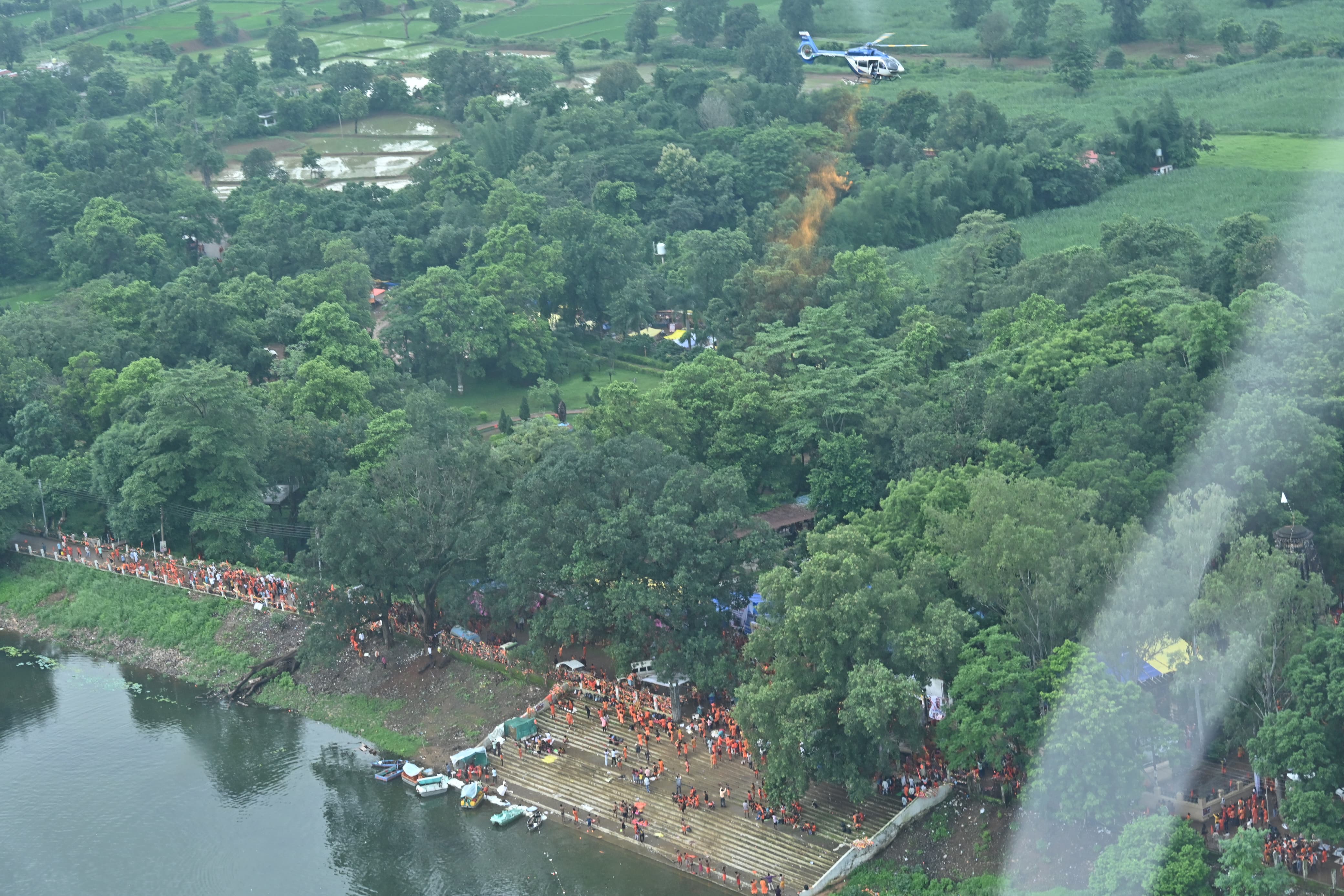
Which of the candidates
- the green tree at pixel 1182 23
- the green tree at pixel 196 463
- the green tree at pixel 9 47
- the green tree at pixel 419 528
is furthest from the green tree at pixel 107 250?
the green tree at pixel 1182 23

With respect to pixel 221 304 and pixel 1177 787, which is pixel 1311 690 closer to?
pixel 1177 787

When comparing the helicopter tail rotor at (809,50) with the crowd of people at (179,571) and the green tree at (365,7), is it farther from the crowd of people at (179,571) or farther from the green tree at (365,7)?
the green tree at (365,7)

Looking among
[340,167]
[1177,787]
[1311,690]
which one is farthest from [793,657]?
[340,167]

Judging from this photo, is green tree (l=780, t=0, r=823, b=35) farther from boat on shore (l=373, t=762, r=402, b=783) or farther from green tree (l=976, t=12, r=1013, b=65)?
boat on shore (l=373, t=762, r=402, b=783)

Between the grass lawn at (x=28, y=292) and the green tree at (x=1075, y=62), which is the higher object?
the green tree at (x=1075, y=62)

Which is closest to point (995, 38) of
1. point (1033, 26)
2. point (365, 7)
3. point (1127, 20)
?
point (1033, 26)
